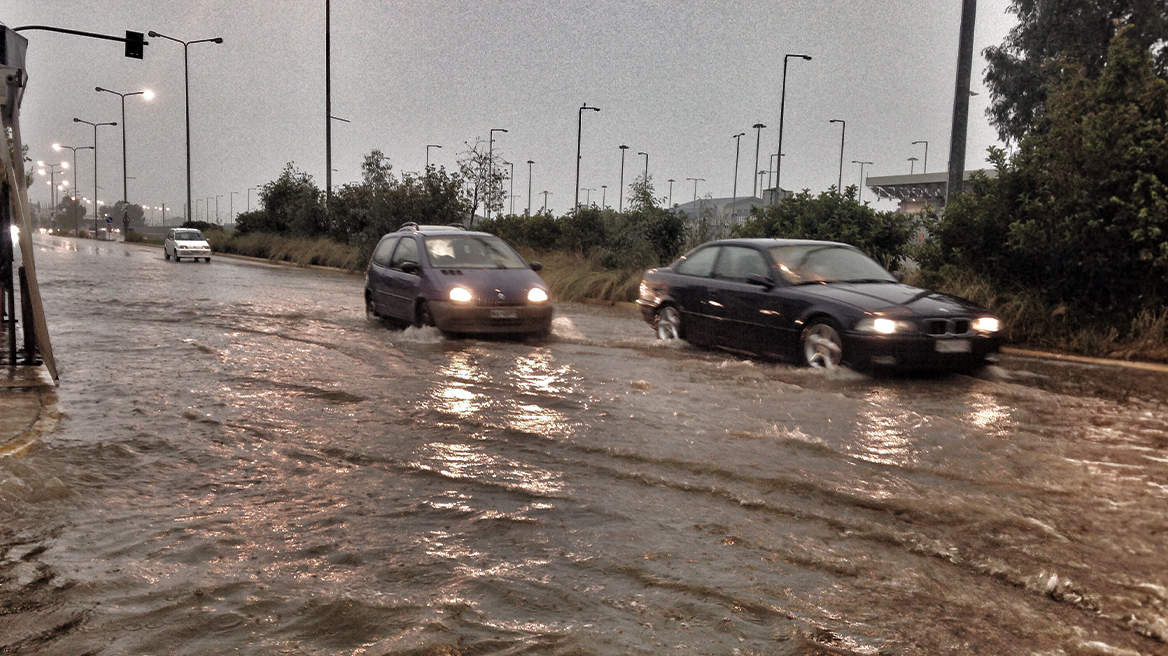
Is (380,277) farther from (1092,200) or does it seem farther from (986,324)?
(1092,200)

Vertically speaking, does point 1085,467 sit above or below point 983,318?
below

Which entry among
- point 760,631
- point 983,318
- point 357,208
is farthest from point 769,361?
point 357,208

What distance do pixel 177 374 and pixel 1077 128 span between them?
36.1ft

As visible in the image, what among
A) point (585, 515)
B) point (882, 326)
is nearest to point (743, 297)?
point (882, 326)

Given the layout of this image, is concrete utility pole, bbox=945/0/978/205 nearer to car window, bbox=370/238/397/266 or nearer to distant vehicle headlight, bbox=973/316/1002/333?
distant vehicle headlight, bbox=973/316/1002/333

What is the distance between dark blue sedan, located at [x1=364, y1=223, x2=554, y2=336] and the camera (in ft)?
39.4

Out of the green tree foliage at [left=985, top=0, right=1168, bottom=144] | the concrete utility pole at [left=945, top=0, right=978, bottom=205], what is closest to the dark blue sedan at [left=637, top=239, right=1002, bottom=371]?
the concrete utility pole at [left=945, top=0, right=978, bottom=205]

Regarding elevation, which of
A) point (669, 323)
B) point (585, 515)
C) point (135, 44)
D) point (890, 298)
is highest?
point (135, 44)

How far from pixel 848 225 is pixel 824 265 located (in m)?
6.02

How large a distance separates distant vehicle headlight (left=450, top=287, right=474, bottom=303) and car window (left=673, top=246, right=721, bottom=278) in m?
2.64

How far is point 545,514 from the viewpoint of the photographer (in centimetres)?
484

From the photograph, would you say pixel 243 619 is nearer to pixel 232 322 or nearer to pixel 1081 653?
pixel 1081 653

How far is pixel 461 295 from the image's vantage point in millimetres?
12016

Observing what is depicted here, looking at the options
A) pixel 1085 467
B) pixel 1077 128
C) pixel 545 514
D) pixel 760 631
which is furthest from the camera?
pixel 1077 128
